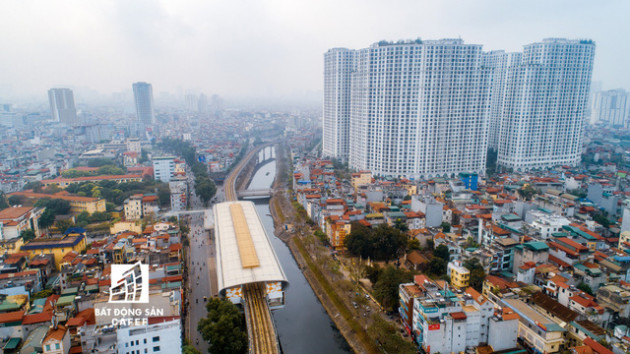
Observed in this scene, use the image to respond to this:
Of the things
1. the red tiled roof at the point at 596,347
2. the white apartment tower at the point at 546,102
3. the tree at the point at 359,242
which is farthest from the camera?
the white apartment tower at the point at 546,102

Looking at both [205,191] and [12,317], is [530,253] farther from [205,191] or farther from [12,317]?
[205,191]

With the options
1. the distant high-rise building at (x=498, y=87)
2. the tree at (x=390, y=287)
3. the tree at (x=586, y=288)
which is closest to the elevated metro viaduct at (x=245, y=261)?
the tree at (x=390, y=287)

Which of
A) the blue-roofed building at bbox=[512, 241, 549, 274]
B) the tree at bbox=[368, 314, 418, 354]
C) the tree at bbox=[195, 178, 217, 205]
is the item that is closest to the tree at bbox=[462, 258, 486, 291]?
the blue-roofed building at bbox=[512, 241, 549, 274]

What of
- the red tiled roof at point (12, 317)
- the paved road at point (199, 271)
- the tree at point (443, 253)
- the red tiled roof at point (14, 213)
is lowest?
the paved road at point (199, 271)

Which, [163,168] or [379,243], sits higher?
[163,168]

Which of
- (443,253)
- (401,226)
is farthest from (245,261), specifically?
(401,226)

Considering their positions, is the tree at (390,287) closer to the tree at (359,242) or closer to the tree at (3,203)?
the tree at (359,242)
